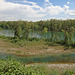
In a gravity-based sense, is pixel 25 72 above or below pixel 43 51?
above

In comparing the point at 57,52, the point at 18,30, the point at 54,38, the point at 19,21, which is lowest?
the point at 57,52

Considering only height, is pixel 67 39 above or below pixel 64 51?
above

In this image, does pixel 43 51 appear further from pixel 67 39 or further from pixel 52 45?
pixel 67 39

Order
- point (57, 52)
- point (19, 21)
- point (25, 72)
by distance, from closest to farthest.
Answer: point (25, 72) < point (57, 52) < point (19, 21)

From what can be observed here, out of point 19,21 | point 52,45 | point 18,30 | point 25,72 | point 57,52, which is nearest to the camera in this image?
point 25,72

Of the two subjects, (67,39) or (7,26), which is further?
(7,26)

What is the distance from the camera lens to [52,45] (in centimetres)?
3070

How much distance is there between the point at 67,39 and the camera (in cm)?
3098

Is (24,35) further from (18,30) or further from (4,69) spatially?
(4,69)

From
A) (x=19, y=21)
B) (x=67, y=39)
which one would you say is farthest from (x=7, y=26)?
(x=67, y=39)

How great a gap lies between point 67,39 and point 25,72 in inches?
1102

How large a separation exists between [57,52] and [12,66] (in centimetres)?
2200

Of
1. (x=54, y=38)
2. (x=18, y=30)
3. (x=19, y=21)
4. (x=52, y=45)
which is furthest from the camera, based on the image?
(x=19, y=21)

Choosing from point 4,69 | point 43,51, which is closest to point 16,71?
point 4,69
